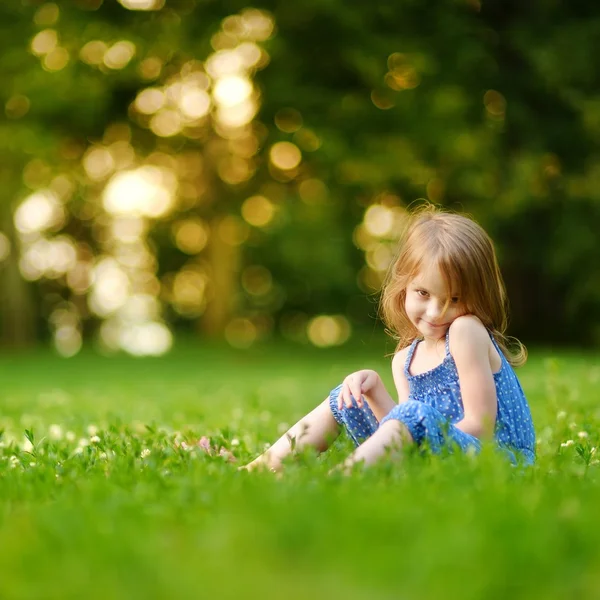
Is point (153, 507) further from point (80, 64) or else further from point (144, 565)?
point (80, 64)

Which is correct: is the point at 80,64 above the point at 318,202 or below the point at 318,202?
above

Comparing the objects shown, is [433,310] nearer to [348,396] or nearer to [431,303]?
[431,303]

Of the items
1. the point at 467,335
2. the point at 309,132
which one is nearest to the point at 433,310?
the point at 467,335

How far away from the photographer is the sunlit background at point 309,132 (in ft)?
59.8

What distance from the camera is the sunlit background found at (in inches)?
718

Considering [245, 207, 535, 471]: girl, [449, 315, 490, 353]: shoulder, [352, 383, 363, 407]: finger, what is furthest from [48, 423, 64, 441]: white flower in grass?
[449, 315, 490, 353]: shoulder

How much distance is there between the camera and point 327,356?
19.8 meters

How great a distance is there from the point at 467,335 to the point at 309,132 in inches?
608

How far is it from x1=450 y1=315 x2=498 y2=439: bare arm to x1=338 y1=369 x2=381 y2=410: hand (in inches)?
17.0

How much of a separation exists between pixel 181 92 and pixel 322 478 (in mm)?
19402

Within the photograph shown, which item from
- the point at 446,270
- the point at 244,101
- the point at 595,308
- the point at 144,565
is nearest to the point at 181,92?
the point at 244,101

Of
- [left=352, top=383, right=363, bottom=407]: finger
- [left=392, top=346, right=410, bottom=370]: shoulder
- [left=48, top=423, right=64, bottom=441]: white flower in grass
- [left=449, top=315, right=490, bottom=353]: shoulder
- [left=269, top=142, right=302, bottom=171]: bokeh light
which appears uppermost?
[left=269, top=142, right=302, bottom=171]: bokeh light

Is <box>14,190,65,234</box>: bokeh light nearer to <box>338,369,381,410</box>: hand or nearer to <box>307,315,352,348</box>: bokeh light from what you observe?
<box>307,315,352,348</box>: bokeh light

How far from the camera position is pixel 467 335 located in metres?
4.01
